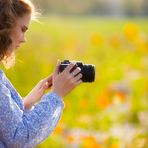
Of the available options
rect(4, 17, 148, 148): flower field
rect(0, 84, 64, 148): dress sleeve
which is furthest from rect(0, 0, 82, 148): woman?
rect(4, 17, 148, 148): flower field

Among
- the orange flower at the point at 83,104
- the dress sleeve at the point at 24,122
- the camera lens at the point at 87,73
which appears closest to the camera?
the dress sleeve at the point at 24,122

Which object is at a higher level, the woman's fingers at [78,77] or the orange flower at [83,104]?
the woman's fingers at [78,77]

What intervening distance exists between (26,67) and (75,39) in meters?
7.36

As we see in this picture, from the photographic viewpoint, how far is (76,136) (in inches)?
267

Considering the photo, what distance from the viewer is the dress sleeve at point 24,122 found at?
3.54 metres

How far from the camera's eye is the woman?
3.54 meters

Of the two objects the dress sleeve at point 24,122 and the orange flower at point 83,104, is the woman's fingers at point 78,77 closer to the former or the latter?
the dress sleeve at point 24,122

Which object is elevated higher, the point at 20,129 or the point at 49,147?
the point at 20,129

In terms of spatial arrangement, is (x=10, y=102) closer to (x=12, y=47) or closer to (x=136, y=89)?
(x=12, y=47)

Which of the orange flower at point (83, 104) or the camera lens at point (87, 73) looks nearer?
the camera lens at point (87, 73)

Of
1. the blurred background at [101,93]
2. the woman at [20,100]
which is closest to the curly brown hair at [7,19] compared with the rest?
the woman at [20,100]

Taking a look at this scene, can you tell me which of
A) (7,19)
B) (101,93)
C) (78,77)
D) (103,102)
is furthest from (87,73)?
(101,93)

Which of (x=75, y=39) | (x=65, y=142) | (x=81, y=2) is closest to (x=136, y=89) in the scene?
(x=65, y=142)

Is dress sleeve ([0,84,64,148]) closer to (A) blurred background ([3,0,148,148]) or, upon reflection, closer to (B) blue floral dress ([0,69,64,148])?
(B) blue floral dress ([0,69,64,148])
